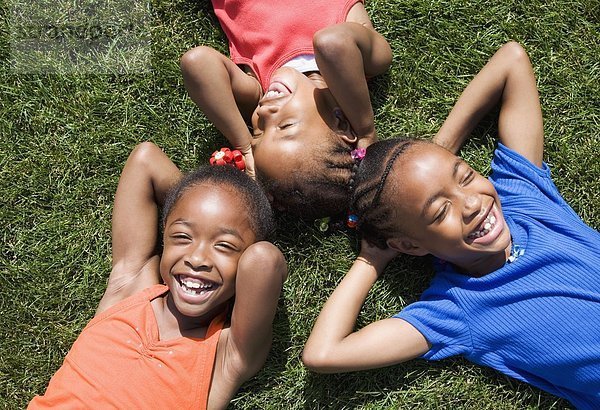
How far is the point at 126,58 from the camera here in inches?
125

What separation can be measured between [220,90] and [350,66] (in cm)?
60

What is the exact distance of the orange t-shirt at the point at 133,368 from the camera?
255 centimetres

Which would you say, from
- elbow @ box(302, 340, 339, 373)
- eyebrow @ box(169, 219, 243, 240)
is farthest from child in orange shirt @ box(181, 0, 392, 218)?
elbow @ box(302, 340, 339, 373)

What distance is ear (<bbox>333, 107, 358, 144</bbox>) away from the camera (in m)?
2.77

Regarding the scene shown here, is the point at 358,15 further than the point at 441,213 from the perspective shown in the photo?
Yes

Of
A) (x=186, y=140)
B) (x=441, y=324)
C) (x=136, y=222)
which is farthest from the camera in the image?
(x=186, y=140)

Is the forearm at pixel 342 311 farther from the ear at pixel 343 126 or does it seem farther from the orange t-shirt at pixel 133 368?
the ear at pixel 343 126

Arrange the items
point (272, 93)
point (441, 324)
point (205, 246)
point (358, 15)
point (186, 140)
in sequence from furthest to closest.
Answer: point (186, 140), point (358, 15), point (272, 93), point (441, 324), point (205, 246)

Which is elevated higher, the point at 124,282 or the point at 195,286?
the point at 195,286

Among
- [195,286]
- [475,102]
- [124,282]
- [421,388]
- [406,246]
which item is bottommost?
[421,388]

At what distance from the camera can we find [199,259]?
2.51 meters

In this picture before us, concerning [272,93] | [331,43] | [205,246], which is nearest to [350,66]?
[331,43]

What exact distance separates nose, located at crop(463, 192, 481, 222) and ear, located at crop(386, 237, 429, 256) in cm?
26

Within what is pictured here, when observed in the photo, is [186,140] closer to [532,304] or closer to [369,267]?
[369,267]
